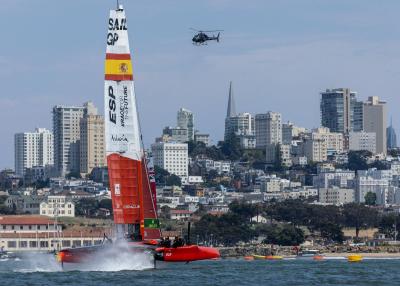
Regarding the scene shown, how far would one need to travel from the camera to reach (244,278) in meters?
56.1

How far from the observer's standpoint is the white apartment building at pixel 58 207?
550ft

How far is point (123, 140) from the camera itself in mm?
54000

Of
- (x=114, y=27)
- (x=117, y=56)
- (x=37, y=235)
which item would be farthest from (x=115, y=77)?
(x=37, y=235)

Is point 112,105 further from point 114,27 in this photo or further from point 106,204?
point 106,204

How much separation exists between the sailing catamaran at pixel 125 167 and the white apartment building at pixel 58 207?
349 feet

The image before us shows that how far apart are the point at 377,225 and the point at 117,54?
105145 mm

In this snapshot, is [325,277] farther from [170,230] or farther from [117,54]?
[170,230]

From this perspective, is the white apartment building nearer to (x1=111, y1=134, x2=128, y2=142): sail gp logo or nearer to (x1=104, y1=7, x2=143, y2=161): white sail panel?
(x1=111, y1=134, x2=128, y2=142): sail gp logo

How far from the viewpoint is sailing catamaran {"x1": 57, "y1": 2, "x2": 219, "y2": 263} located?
5359cm

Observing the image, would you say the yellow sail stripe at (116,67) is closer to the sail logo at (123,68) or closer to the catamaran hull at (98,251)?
the sail logo at (123,68)

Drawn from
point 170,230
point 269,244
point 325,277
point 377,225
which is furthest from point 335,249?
point 325,277

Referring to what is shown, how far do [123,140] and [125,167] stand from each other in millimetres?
1026

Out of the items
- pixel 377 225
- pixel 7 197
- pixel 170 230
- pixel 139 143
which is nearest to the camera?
pixel 139 143

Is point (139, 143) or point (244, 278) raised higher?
point (139, 143)
